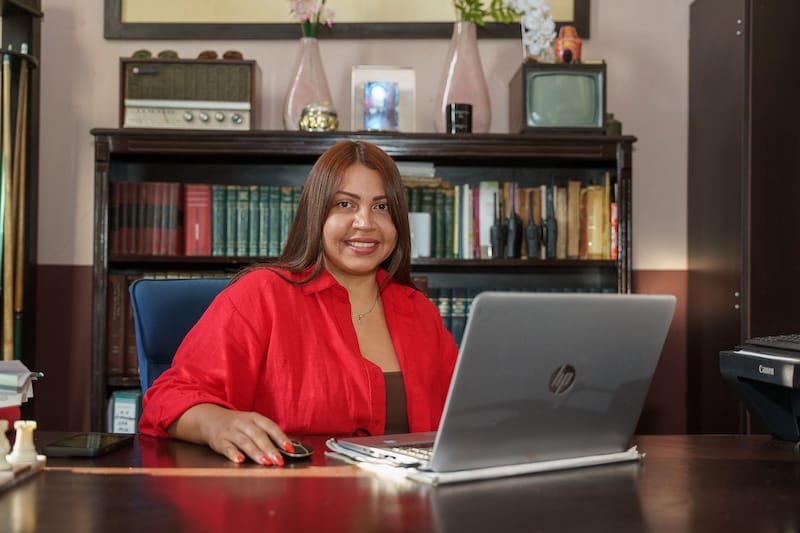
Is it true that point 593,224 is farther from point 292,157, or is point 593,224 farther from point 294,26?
point 294,26

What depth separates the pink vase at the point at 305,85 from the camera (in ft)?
10.8

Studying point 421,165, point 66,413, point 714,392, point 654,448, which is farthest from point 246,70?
point 654,448

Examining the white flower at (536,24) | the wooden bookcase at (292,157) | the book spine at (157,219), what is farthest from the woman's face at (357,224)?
the white flower at (536,24)

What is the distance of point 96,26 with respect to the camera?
3547 mm

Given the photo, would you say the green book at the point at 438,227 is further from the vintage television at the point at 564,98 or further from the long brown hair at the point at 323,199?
the long brown hair at the point at 323,199

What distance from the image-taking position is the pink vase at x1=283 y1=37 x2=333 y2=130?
3295mm

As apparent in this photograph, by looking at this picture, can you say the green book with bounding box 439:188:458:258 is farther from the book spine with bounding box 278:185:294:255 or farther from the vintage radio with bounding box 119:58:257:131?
the vintage radio with bounding box 119:58:257:131

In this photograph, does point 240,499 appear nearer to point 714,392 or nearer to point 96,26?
point 714,392

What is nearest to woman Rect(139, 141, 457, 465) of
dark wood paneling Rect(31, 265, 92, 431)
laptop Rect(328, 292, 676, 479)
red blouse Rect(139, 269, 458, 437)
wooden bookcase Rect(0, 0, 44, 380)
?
red blouse Rect(139, 269, 458, 437)

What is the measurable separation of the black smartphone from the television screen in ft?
6.74

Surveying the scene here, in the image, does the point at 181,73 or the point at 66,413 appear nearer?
the point at 181,73

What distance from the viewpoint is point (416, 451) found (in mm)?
1339

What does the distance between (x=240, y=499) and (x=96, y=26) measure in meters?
2.83

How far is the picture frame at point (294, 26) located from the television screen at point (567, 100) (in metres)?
0.42
